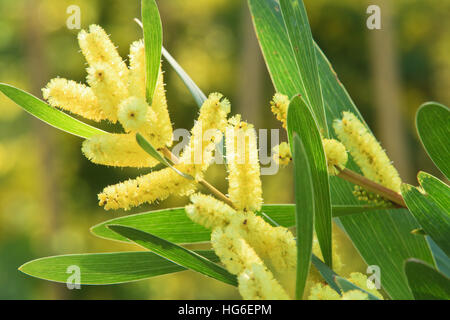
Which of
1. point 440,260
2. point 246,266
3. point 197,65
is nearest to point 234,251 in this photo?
point 246,266

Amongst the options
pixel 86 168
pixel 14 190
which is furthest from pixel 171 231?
pixel 14 190

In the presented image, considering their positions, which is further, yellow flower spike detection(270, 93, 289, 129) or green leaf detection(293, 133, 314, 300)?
yellow flower spike detection(270, 93, 289, 129)

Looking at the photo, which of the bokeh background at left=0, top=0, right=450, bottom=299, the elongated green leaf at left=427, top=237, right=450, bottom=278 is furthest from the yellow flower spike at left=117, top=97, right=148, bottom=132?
the bokeh background at left=0, top=0, right=450, bottom=299

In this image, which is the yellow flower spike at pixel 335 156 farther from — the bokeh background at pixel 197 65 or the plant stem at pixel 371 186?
the bokeh background at pixel 197 65

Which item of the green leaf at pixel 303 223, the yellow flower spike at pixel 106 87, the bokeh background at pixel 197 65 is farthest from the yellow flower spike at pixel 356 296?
the bokeh background at pixel 197 65

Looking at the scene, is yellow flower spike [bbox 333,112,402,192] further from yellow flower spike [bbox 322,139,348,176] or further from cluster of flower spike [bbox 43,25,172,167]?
cluster of flower spike [bbox 43,25,172,167]
